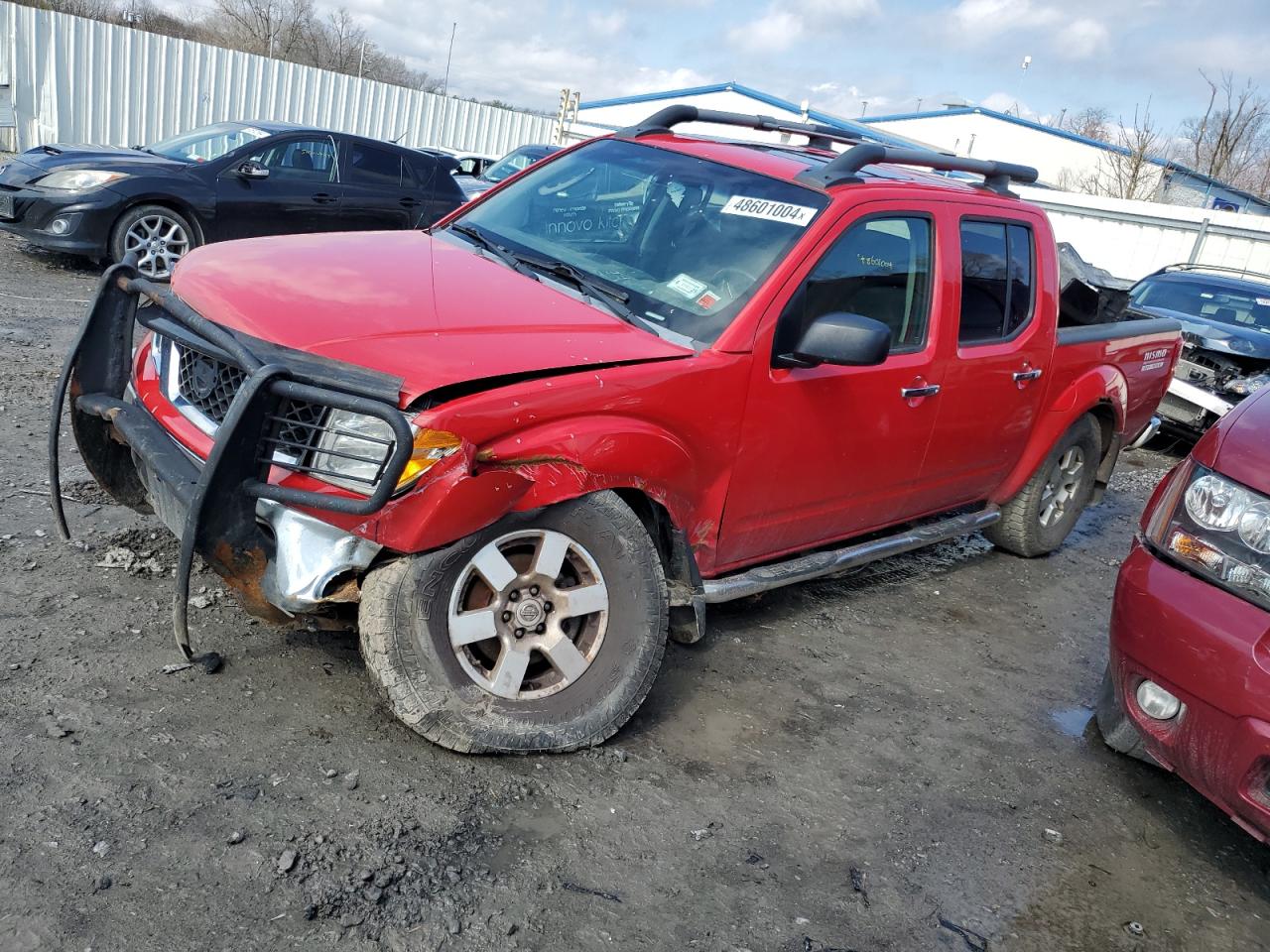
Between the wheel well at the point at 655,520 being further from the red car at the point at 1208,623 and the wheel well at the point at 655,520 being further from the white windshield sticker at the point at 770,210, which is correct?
the red car at the point at 1208,623

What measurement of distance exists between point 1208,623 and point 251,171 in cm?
916

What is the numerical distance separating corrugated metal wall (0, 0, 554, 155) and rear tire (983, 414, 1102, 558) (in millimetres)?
18228

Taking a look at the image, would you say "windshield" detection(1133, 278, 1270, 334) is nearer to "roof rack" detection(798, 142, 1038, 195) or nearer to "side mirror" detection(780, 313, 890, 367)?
"roof rack" detection(798, 142, 1038, 195)

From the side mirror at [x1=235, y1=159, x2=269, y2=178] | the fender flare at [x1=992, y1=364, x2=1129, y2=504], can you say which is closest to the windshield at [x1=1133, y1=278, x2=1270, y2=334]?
the fender flare at [x1=992, y1=364, x2=1129, y2=504]

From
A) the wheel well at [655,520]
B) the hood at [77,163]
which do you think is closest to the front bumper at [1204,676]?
the wheel well at [655,520]

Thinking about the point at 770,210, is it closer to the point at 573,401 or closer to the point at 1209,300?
the point at 573,401

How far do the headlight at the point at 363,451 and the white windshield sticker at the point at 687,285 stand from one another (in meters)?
1.20

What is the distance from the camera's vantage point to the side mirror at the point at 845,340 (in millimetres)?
3285

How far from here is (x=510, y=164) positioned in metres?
13.8

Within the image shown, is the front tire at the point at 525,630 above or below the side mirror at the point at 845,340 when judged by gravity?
below

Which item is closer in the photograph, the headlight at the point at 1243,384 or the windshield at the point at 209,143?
the headlight at the point at 1243,384

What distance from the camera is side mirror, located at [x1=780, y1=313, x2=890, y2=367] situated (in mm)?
3285

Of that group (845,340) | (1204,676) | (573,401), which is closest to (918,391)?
(845,340)

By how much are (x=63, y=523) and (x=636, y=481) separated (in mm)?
2003
